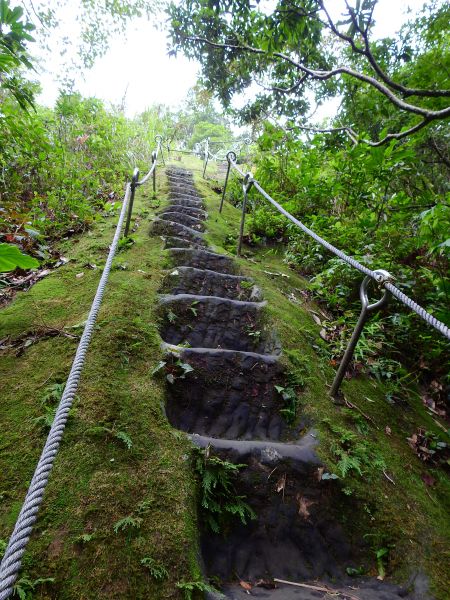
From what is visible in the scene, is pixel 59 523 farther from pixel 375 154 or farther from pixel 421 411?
pixel 375 154

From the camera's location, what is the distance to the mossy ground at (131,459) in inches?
49.4

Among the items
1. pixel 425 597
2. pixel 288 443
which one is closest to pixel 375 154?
pixel 288 443

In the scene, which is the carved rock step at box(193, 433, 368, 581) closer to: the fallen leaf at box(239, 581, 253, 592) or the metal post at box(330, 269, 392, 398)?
the fallen leaf at box(239, 581, 253, 592)

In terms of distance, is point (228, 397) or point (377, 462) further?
point (228, 397)

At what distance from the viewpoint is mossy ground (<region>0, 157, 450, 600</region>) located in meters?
1.25

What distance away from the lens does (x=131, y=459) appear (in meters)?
1.61

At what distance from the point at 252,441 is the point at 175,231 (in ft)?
11.0

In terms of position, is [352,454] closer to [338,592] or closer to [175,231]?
[338,592]

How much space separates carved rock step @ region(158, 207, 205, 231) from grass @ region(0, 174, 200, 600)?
2753mm

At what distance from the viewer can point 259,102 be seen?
7.77 m

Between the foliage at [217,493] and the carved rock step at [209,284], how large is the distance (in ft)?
5.93

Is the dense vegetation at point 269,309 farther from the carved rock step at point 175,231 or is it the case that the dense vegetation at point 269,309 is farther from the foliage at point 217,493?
the carved rock step at point 175,231

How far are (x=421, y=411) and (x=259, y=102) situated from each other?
294 inches

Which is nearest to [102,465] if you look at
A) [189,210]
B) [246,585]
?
[246,585]
